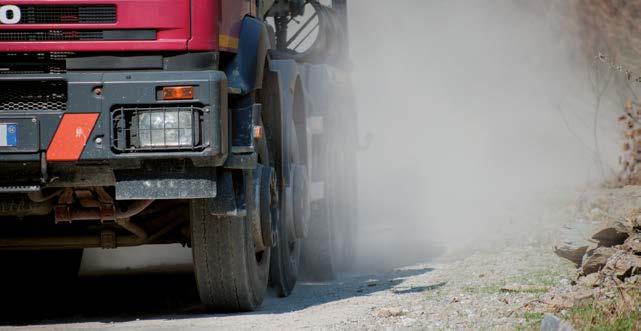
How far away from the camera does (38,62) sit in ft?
23.8

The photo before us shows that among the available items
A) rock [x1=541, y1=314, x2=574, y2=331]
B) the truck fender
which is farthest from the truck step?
rock [x1=541, y1=314, x2=574, y2=331]

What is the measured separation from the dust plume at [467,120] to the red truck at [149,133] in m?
4.64

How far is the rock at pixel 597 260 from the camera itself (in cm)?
816

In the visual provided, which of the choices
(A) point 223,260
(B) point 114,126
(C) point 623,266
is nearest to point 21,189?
(B) point 114,126

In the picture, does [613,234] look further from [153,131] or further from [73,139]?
[73,139]

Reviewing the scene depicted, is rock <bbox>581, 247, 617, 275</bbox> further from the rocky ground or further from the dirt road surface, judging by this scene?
the dirt road surface

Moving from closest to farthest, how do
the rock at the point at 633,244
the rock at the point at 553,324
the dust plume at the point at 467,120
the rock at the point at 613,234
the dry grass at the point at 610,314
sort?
1. the rock at the point at 553,324
2. the dry grass at the point at 610,314
3. the rock at the point at 633,244
4. the rock at the point at 613,234
5. the dust plume at the point at 467,120

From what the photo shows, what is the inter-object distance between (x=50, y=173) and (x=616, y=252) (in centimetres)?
349

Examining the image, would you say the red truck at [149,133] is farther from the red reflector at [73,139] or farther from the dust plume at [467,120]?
the dust plume at [467,120]

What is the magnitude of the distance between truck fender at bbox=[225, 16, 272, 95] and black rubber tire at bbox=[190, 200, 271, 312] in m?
0.74

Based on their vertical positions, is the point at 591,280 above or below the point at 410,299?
above

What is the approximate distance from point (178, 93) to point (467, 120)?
18.0 m

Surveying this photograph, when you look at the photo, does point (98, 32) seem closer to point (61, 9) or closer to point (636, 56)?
point (61, 9)

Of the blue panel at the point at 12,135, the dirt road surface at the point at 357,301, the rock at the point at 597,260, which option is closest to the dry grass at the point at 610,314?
the dirt road surface at the point at 357,301
